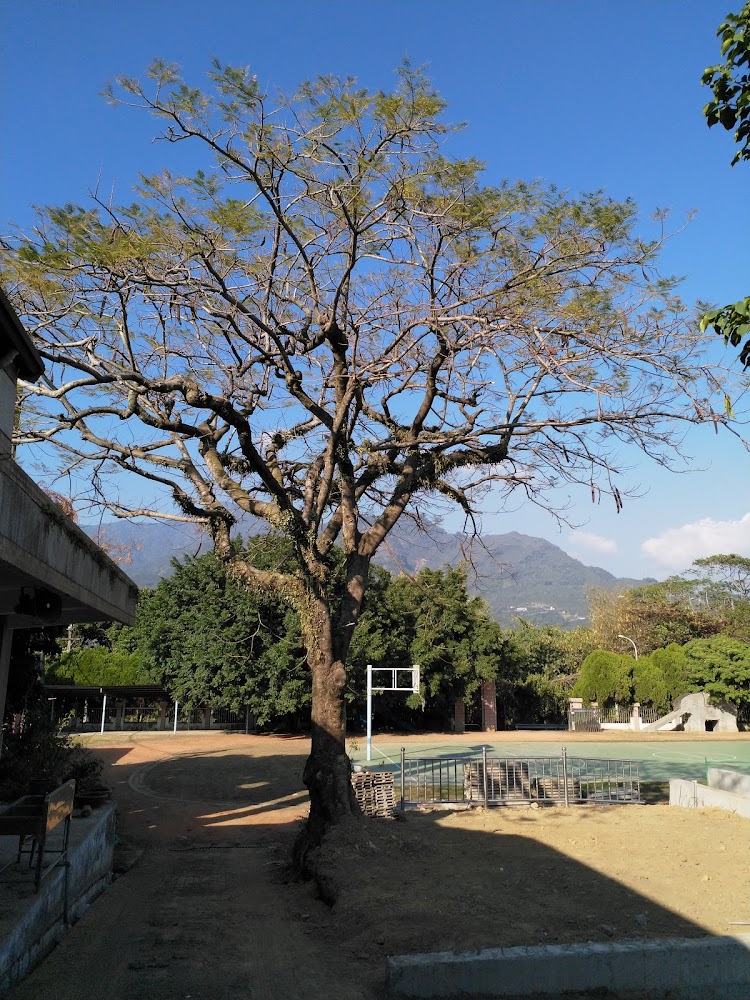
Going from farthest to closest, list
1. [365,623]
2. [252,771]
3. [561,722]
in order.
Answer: [561,722], [365,623], [252,771]

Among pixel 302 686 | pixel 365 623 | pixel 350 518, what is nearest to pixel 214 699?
pixel 302 686

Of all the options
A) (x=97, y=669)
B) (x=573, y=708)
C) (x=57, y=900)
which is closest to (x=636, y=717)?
(x=573, y=708)

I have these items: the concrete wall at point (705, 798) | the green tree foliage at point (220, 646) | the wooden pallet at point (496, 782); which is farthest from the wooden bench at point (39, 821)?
the green tree foliage at point (220, 646)

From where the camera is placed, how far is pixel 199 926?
24.2 feet

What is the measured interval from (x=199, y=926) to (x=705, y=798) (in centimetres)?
873

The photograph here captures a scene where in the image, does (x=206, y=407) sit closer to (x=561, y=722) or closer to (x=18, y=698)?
(x=18, y=698)

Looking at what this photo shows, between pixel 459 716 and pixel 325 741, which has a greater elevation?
pixel 325 741

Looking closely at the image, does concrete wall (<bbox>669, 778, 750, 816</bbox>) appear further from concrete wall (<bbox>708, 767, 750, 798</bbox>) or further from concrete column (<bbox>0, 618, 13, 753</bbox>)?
concrete column (<bbox>0, 618, 13, 753</bbox>)

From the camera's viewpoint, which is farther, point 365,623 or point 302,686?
point 365,623

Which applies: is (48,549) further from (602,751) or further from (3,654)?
(602,751)

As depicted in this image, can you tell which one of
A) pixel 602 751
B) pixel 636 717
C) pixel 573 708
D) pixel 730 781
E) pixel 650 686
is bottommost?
pixel 602 751

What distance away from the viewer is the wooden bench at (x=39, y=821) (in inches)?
251

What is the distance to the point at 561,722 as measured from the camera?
153ft

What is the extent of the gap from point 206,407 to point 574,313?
451 cm
